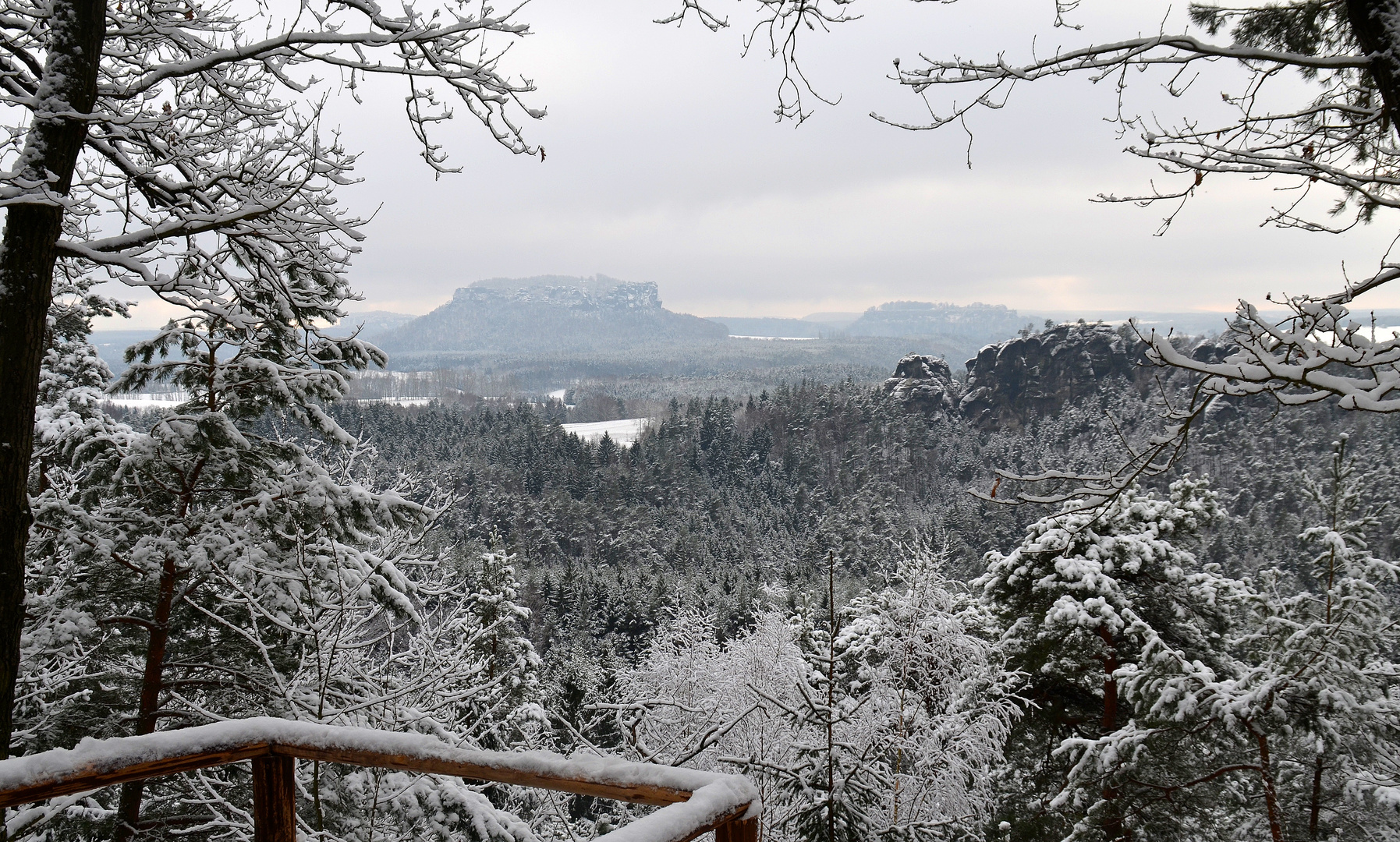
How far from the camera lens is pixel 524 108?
357 cm

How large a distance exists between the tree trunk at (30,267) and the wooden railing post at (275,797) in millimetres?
1807

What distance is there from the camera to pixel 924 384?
9544 cm

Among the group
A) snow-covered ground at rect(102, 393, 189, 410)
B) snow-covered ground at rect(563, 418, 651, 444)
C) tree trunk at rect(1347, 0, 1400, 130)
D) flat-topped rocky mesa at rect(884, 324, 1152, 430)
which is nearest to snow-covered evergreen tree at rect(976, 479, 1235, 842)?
tree trunk at rect(1347, 0, 1400, 130)

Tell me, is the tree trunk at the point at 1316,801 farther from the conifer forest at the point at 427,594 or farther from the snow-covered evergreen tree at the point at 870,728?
the snow-covered evergreen tree at the point at 870,728

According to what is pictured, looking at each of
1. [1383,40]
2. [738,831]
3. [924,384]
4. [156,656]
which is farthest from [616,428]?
[738,831]

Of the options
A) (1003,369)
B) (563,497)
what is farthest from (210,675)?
(1003,369)

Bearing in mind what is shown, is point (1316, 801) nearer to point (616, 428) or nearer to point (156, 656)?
point (156, 656)

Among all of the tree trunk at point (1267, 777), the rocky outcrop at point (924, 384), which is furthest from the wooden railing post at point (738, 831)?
the rocky outcrop at point (924, 384)

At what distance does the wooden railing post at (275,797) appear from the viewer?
1.72 metres

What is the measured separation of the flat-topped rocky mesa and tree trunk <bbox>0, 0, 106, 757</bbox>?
3696 inches

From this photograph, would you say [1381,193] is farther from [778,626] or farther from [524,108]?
[778,626]

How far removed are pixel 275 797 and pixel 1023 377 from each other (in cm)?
9904

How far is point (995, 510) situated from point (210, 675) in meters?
57.8

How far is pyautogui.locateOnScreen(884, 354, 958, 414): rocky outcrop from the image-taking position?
94.7m
